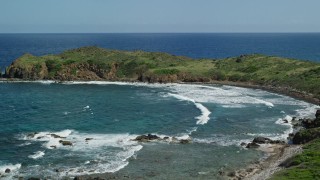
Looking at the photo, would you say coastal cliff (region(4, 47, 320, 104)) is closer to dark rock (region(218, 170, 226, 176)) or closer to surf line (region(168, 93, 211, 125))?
surf line (region(168, 93, 211, 125))

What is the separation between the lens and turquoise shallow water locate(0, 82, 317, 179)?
155 ft

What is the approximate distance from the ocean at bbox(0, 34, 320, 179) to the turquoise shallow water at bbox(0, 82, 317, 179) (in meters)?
0.11

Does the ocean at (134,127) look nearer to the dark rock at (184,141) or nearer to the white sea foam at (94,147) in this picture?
the white sea foam at (94,147)

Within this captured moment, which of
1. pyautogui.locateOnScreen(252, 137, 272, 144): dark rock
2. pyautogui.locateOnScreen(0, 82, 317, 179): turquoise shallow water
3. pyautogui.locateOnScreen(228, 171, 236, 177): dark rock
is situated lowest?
pyautogui.locateOnScreen(0, 82, 317, 179): turquoise shallow water

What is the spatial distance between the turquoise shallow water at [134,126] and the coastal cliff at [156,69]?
32.3 ft

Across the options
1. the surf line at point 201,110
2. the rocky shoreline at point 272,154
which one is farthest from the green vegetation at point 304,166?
the surf line at point 201,110

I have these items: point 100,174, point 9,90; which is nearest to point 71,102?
point 9,90

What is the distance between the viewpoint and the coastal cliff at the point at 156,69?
11219 centimetres

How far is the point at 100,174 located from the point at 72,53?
3748 inches

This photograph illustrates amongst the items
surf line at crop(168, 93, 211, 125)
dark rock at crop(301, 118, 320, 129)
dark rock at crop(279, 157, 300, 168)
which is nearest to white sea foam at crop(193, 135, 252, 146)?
surf line at crop(168, 93, 211, 125)

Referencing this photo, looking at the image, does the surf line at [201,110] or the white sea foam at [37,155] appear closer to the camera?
the white sea foam at [37,155]

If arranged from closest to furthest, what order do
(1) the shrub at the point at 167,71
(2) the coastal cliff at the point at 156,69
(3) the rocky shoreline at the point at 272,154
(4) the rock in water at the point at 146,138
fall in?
(3) the rocky shoreline at the point at 272,154 → (4) the rock in water at the point at 146,138 → (2) the coastal cliff at the point at 156,69 → (1) the shrub at the point at 167,71

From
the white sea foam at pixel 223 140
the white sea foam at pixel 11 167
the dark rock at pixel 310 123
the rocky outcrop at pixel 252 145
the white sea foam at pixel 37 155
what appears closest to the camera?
the white sea foam at pixel 11 167

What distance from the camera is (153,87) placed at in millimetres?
107312
